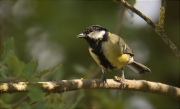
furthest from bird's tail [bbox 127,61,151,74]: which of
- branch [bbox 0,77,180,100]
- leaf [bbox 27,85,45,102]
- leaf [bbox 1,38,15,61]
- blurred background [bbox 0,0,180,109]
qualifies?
leaf [bbox 27,85,45,102]

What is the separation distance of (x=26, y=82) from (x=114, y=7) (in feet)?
8.26

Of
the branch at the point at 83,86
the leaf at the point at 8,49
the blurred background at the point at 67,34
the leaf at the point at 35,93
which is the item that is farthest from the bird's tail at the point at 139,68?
the leaf at the point at 35,93

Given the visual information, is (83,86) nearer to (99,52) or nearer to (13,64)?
(13,64)

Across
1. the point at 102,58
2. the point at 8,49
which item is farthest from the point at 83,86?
the point at 102,58

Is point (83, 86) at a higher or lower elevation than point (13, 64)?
lower

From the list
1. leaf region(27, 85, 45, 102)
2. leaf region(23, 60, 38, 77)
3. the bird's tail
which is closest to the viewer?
leaf region(27, 85, 45, 102)

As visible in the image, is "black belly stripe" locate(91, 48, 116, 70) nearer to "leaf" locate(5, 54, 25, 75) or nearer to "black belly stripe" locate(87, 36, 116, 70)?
"black belly stripe" locate(87, 36, 116, 70)

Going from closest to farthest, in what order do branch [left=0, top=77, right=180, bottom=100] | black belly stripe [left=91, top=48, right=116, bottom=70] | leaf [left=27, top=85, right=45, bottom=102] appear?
leaf [left=27, top=85, right=45, bottom=102], branch [left=0, top=77, right=180, bottom=100], black belly stripe [left=91, top=48, right=116, bottom=70]

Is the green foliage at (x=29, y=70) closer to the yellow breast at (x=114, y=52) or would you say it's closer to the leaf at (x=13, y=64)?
the leaf at (x=13, y=64)

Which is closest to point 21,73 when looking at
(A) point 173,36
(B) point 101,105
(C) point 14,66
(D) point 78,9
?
(C) point 14,66

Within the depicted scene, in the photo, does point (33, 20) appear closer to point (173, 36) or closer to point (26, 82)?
point (173, 36)

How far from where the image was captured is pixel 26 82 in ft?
4.98

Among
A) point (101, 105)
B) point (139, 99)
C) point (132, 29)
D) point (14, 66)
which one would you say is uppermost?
point (14, 66)

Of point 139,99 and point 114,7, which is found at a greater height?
point 114,7
